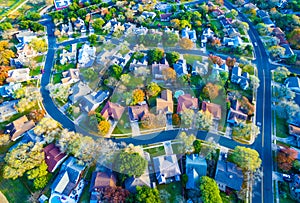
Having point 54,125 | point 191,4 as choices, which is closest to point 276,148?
point 54,125

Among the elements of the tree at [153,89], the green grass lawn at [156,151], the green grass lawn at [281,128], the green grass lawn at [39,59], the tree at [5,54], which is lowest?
the green grass lawn at [156,151]

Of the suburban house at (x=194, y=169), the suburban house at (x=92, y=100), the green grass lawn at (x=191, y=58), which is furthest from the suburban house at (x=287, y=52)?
the suburban house at (x=92, y=100)

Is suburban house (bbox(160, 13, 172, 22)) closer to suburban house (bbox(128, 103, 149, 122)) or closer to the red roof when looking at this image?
suburban house (bbox(128, 103, 149, 122))

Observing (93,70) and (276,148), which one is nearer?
(276,148)

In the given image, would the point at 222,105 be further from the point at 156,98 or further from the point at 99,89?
the point at 99,89

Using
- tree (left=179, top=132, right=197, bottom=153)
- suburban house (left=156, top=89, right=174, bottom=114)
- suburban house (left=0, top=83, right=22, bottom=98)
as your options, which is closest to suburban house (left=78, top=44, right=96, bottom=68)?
suburban house (left=0, top=83, right=22, bottom=98)

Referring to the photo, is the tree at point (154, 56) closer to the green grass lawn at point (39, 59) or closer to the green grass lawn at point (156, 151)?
the green grass lawn at point (156, 151)

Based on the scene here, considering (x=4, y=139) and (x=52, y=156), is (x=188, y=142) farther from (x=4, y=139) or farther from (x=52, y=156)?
(x=4, y=139)
